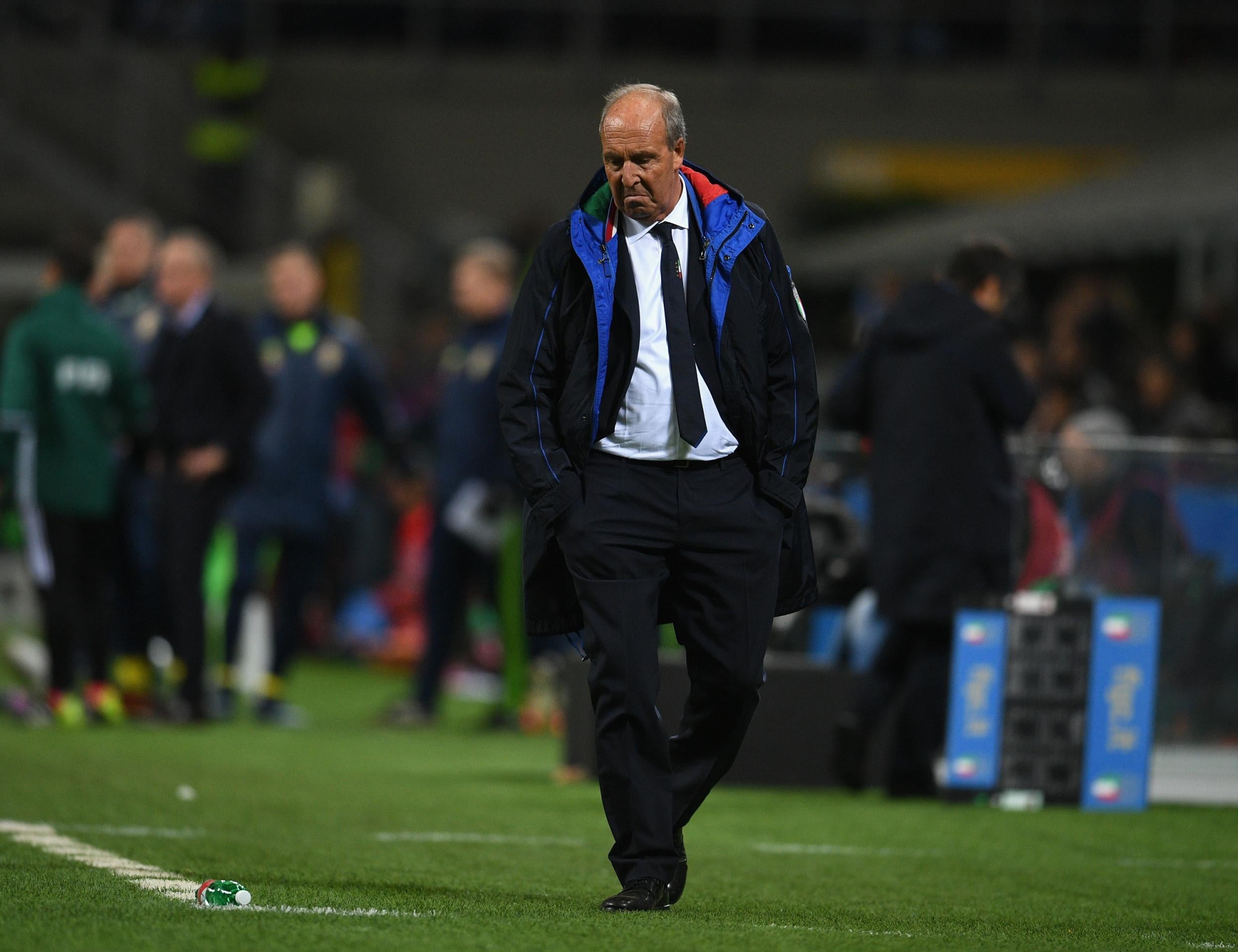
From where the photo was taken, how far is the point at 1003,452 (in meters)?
7.62

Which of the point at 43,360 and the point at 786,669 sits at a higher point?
the point at 43,360

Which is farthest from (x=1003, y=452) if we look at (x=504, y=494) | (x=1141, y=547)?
(x=504, y=494)

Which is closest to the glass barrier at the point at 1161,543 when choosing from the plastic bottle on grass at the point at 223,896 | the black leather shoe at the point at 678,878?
the black leather shoe at the point at 678,878

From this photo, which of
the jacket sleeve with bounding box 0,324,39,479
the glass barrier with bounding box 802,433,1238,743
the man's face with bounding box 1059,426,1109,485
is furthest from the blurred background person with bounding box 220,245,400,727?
the man's face with bounding box 1059,426,1109,485

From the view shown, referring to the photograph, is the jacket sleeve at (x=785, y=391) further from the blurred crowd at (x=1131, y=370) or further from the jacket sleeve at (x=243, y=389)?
the jacket sleeve at (x=243, y=389)

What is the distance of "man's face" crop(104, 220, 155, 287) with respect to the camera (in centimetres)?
1065

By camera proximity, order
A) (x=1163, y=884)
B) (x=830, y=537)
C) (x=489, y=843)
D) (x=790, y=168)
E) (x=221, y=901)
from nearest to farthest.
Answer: (x=221, y=901)
(x=1163, y=884)
(x=489, y=843)
(x=830, y=537)
(x=790, y=168)

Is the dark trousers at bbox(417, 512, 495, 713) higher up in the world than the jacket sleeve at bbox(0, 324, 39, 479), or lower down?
lower down

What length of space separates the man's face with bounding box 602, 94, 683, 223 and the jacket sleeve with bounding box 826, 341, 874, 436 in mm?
3017

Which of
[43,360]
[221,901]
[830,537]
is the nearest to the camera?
[221,901]

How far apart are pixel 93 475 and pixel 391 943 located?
567cm

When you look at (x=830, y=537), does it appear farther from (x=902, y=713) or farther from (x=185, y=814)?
(x=185, y=814)

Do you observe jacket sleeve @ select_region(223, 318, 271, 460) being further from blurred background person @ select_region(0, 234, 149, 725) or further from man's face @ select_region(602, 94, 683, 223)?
man's face @ select_region(602, 94, 683, 223)

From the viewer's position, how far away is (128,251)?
420 inches
